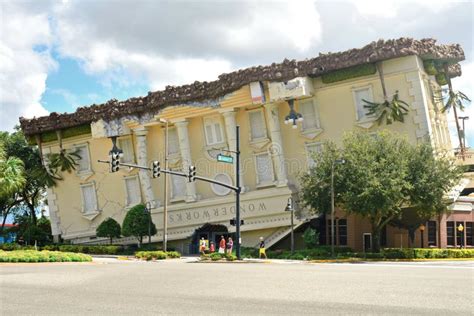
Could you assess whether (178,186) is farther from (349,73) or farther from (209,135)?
(349,73)

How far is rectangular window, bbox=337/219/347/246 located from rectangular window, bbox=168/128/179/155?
46.9 feet

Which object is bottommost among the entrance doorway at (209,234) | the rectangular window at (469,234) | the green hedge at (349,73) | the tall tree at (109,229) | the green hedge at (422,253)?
the green hedge at (422,253)

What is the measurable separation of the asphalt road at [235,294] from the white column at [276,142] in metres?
25.7

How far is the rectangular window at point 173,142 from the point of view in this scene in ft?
169

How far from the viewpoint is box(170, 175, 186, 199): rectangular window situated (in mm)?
51062

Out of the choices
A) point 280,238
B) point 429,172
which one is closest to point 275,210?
point 280,238

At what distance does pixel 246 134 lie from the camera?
48.2m

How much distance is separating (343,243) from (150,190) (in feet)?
53.4

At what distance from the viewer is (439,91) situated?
150ft

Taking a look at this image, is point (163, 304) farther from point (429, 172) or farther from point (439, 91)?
point (439, 91)

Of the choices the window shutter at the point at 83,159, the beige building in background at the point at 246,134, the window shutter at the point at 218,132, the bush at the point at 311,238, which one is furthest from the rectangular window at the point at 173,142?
the bush at the point at 311,238

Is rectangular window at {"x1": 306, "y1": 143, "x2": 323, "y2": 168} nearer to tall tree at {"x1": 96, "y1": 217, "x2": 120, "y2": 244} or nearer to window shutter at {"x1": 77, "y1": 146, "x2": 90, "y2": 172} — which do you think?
tall tree at {"x1": 96, "y1": 217, "x2": 120, "y2": 244}

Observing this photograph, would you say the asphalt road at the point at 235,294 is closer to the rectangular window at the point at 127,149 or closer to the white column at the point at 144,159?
the white column at the point at 144,159

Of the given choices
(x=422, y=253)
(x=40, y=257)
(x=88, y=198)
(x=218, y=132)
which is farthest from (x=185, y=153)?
(x=40, y=257)
